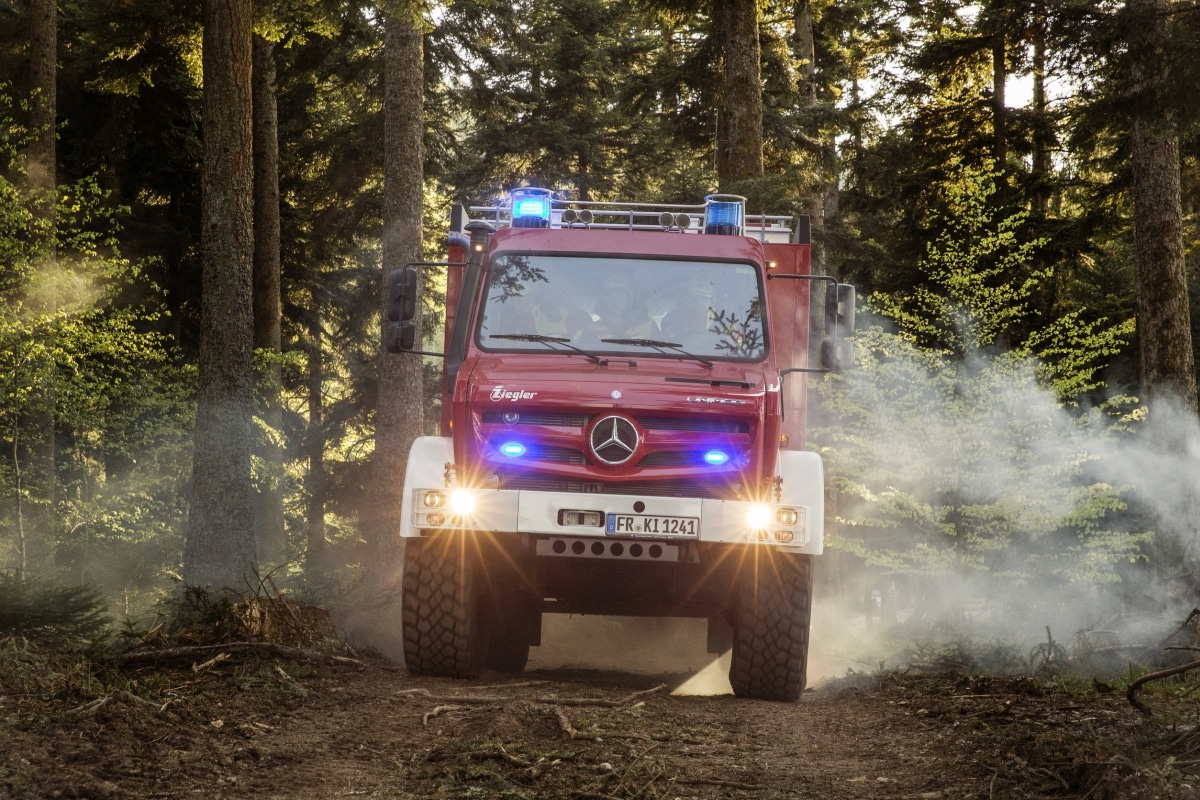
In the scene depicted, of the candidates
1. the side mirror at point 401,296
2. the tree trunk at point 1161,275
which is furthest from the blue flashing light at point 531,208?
the tree trunk at point 1161,275

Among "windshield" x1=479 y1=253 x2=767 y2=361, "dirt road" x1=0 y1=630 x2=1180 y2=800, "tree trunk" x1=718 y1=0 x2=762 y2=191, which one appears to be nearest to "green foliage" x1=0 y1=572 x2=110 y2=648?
"dirt road" x1=0 y1=630 x2=1180 y2=800

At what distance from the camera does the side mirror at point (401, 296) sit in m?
8.90

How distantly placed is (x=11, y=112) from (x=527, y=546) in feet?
53.5

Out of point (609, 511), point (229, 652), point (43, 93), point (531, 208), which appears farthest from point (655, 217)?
point (43, 93)

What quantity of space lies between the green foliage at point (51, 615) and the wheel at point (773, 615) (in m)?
4.52

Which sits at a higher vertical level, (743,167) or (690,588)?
(743,167)

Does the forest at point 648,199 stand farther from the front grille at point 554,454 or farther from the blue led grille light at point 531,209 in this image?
the front grille at point 554,454

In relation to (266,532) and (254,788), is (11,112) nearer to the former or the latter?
(266,532)

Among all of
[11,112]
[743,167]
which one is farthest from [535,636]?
[11,112]

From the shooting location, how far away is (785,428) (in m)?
9.76

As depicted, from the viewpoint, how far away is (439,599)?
8516 millimetres

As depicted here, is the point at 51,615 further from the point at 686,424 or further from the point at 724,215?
the point at 724,215

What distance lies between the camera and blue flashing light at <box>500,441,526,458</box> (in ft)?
26.3

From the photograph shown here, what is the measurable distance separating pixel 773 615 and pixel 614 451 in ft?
5.32
